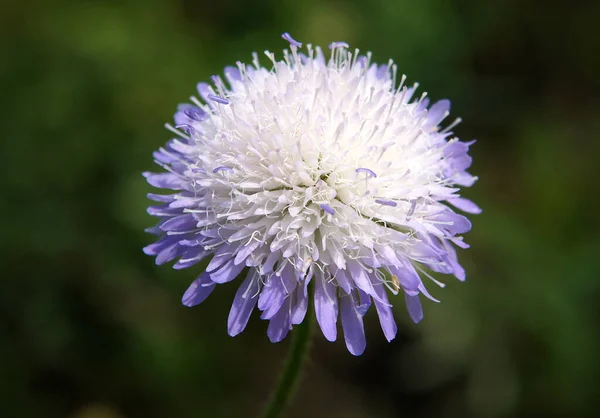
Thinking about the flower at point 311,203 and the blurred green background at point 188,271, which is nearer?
the flower at point 311,203

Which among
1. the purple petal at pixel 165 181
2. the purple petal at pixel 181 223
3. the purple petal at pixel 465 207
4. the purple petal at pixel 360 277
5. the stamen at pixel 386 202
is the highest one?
the purple petal at pixel 465 207

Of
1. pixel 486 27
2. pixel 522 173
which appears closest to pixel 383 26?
pixel 486 27

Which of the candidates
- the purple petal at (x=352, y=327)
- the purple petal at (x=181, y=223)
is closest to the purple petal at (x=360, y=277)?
the purple petal at (x=352, y=327)

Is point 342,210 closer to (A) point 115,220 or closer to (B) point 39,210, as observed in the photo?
(A) point 115,220

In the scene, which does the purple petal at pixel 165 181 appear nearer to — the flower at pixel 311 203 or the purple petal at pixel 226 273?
the flower at pixel 311 203

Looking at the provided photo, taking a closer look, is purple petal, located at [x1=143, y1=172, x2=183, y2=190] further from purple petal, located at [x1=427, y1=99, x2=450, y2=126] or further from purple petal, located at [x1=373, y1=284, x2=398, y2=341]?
purple petal, located at [x1=427, y1=99, x2=450, y2=126]

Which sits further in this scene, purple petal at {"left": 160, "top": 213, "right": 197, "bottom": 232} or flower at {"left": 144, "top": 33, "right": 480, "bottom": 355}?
purple petal at {"left": 160, "top": 213, "right": 197, "bottom": 232}

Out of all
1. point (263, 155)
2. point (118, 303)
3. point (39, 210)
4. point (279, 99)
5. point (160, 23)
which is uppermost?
point (160, 23)

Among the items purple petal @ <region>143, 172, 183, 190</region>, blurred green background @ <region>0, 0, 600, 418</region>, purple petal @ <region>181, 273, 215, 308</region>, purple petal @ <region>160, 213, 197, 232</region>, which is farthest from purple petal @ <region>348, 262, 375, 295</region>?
blurred green background @ <region>0, 0, 600, 418</region>
